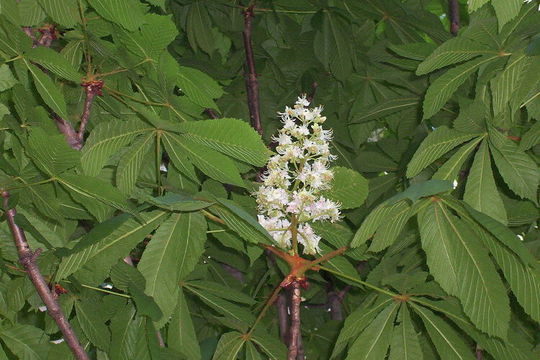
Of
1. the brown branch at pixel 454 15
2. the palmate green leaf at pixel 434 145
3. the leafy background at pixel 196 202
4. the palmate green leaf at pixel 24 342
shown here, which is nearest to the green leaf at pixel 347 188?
the leafy background at pixel 196 202

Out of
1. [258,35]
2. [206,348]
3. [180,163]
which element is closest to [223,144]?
[180,163]

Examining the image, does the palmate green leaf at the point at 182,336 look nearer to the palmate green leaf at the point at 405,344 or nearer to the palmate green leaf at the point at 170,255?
the palmate green leaf at the point at 170,255

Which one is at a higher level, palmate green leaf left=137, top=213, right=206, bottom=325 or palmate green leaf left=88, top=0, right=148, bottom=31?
palmate green leaf left=88, top=0, right=148, bottom=31

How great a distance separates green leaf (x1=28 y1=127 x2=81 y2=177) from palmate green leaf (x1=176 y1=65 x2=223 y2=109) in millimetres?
523

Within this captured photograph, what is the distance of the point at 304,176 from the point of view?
131cm

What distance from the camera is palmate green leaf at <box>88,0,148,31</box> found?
4.42 feet

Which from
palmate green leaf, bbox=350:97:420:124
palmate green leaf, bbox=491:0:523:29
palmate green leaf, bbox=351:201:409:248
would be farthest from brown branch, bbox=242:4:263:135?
palmate green leaf, bbox=491:0:523:29

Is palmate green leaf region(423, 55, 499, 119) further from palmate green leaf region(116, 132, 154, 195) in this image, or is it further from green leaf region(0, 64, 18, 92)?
green leaf region(0, 64, 18, 92)

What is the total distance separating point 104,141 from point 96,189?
167 mm

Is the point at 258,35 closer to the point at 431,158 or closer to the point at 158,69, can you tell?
the point at 158,69

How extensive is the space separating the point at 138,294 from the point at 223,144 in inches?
11.8

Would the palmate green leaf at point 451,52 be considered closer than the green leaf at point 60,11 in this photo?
No

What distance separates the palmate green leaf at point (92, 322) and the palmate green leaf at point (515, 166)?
2.86ft

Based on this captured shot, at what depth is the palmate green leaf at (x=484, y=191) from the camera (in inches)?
54.7
